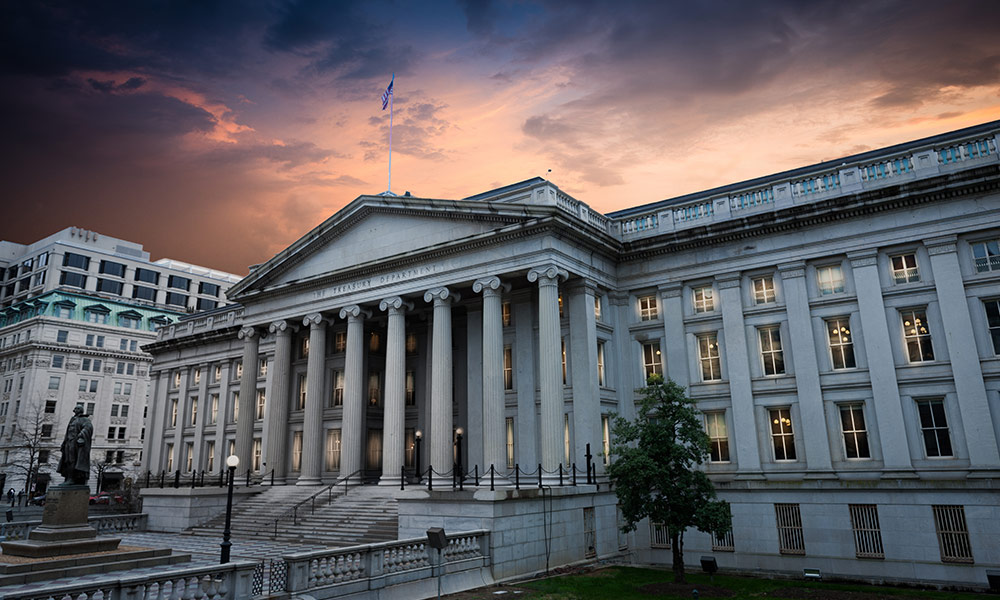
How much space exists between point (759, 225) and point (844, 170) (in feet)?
14.0

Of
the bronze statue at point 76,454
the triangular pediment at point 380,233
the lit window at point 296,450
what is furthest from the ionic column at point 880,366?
the lit window at point 296,450

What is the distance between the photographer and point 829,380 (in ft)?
91.7

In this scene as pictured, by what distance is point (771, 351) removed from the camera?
1174 inches

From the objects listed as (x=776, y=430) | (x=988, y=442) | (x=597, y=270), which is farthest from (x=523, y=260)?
(x=988, y=442)

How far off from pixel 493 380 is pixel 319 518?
34.4 feet

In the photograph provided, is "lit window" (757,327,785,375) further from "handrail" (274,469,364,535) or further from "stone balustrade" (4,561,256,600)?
"stone balustrade" (4,561,256,600)

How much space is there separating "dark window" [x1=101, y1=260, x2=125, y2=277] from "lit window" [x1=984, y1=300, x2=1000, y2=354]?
10474 cm

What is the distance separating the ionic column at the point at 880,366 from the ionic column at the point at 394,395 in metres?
21.8

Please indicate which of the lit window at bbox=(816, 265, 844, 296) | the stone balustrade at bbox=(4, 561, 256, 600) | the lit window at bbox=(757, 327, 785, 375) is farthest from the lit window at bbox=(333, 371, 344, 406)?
the lit window at bbox=(816, 265, 844, 296)

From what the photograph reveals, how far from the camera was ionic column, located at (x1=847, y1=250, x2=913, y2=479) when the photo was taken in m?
25.7

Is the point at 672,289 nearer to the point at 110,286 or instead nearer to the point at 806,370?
the point at 806,370

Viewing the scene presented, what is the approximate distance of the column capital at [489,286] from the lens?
31.4m

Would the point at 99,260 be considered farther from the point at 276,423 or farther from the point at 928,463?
the point at 928,463

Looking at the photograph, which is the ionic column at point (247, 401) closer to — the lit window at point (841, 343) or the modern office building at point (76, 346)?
the lit window at point (841, 343)
